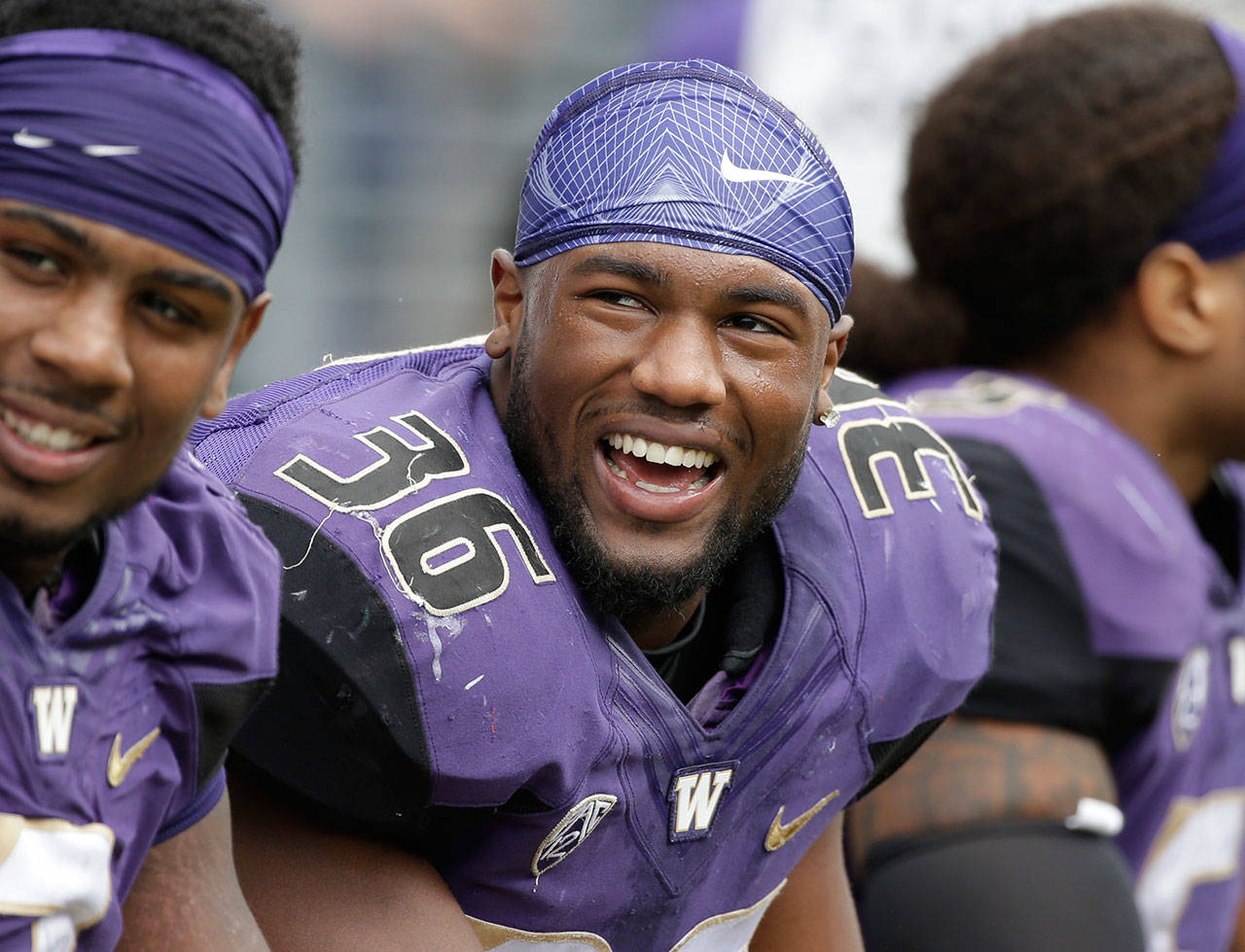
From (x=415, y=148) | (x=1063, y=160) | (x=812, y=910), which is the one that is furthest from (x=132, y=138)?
(x=415, y=148)

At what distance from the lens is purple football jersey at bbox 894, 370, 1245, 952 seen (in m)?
3.21

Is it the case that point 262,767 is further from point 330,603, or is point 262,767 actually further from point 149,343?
point 149,343

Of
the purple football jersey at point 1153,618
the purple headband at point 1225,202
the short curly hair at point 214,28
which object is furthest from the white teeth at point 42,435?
the purple headband at point 1225,202

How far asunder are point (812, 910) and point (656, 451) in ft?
2.77

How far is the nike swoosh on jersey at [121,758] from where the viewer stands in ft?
6.10

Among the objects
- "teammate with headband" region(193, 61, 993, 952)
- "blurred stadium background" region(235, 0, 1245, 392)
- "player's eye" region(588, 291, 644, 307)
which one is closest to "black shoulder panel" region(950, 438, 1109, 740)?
"teammate with headband" region(193, 61, 993, 952)

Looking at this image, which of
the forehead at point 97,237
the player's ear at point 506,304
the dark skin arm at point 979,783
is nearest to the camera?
the forehead at point 97,237

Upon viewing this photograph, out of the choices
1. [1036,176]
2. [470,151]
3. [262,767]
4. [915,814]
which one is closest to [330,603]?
[262,767]

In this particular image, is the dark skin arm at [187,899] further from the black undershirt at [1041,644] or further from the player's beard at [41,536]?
the black undershirt at [1041,644]

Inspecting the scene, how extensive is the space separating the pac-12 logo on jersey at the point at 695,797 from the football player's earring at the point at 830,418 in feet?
1.68

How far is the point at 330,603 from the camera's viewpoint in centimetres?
212

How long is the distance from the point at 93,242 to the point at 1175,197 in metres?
2.31

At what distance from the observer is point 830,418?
2705 millimetres

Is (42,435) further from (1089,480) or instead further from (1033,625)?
(1089,480)
